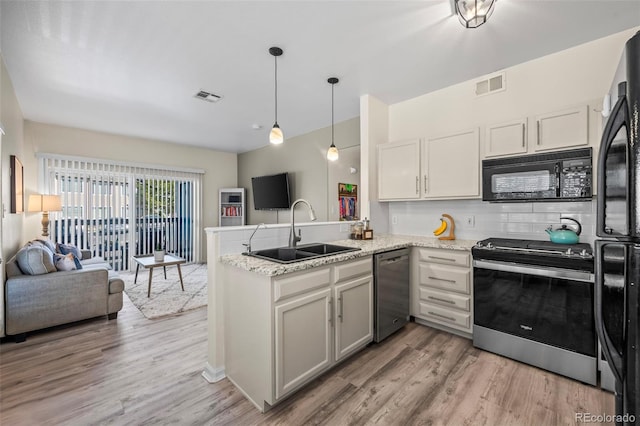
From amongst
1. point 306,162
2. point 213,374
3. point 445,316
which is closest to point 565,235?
point 445,316

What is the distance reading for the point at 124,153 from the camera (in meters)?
5.46

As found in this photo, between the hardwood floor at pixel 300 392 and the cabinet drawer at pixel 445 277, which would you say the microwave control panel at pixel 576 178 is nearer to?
the cabinet drawer at pixel 445 277

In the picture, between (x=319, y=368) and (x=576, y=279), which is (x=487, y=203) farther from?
(x=319, y=368)

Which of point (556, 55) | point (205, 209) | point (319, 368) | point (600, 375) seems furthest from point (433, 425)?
point (205, 209)

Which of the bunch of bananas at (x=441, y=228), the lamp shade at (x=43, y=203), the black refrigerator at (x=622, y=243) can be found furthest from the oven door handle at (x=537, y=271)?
the lamp shade at (x=43, y=203)

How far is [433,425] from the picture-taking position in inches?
63.8

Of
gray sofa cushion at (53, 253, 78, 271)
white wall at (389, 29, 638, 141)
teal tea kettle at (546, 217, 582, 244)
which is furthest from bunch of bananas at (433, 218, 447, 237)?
gray sofa cushion at (53, 253, 78, 271)

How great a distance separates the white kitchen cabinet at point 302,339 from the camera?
5.57 ft

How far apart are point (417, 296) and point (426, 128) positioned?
200 centimetres

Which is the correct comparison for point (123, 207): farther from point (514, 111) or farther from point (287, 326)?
A: point (514, 111)

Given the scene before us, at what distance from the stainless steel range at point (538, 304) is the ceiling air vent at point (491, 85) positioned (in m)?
1.63

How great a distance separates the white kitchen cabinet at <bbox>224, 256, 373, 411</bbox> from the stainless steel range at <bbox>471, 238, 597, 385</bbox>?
1114 millimetres

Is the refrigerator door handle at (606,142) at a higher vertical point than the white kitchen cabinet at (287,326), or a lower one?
higher

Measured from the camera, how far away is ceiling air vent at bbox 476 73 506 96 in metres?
2.86
